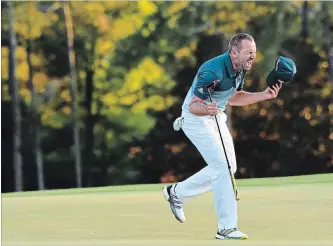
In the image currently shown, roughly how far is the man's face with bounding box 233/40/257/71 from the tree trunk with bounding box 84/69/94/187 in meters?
29.8

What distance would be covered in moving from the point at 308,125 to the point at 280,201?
25.3m

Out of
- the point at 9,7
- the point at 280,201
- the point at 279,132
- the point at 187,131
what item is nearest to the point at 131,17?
the point at 9,7

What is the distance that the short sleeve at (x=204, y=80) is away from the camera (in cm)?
894

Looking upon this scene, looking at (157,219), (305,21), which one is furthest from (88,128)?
(157,219)

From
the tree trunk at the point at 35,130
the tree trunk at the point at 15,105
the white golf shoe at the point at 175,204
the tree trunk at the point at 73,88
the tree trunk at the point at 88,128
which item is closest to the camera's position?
the white golf shoe at the point at 175,204

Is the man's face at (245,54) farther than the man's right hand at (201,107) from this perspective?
No

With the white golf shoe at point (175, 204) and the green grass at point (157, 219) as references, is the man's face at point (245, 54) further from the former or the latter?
the white golf shoe at point (175, 204)

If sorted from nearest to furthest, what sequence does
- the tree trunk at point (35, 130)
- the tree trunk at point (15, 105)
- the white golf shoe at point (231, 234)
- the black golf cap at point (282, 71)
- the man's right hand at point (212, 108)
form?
the white golf shoe at point (231, 234) → the man's right hand at point (212, 108) → the black golf cap at point (282, 71) → the tree trunk at point (15, 105) → the tree trunk at point (35, 130)

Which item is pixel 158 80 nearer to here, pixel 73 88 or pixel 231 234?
pixel 73 88

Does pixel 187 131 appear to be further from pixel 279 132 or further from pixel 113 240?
pixel 279 132

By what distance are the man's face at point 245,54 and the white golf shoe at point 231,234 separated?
54.3 inches

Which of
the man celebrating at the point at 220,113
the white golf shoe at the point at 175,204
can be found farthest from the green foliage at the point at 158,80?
the man celebrating at the point at 220,113

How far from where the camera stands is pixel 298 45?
3759cm

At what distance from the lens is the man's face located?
8.91 metres
